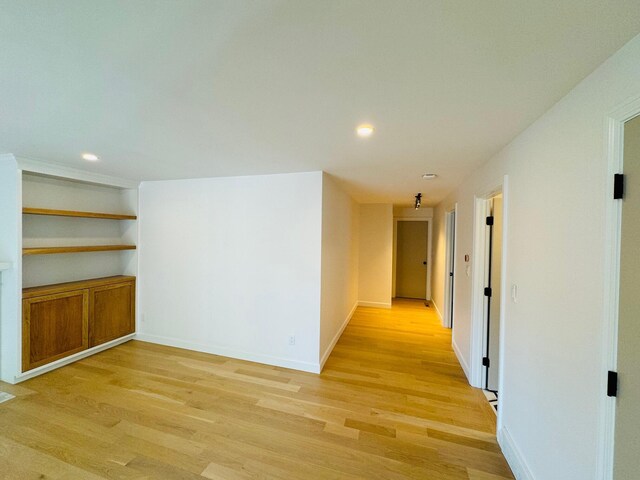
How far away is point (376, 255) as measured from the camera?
5672 mm

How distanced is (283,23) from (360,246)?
5.11 metres

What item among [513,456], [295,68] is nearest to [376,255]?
[513,456]

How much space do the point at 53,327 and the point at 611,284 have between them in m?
4.67

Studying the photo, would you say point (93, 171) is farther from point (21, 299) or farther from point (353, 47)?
point (353, 47)

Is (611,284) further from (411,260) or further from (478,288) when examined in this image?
(411,260)

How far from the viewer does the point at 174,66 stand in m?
1.09

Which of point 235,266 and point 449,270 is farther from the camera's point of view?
point 449,270

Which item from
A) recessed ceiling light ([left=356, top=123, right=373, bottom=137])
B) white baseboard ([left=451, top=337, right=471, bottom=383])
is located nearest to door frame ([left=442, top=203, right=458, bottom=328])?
white baseboard ([left=451, top=337, right=471, bottom=383])

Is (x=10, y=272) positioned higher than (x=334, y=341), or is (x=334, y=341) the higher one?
(x=10, y=272)

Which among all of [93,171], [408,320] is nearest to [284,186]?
[93,171]

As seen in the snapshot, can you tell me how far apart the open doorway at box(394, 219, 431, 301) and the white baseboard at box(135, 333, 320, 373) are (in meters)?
4.28

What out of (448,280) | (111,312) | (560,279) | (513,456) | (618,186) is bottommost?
(513,456)

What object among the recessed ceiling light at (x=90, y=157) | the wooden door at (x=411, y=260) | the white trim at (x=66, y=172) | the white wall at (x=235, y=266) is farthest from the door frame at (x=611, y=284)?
the wooden door at (x=411, y=260)

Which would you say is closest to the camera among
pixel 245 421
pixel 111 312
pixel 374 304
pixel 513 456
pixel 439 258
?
pixel 513 456
